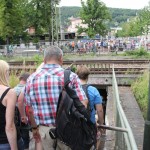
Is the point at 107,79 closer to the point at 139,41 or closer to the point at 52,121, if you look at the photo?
the point at 52,121

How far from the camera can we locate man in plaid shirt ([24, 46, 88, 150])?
12.7 feet

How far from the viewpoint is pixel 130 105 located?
10.9m

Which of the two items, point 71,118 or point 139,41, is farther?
point 139,41

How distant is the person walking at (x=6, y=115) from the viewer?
11.3 feet

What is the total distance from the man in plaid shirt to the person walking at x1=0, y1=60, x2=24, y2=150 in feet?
1.27

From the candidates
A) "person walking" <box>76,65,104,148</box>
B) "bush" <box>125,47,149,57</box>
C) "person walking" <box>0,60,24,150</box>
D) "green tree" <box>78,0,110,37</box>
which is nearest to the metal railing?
"person walking" <box>76,65,104,148</box>

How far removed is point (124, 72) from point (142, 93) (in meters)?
5.29

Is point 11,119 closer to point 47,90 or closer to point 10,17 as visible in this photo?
point 47,90

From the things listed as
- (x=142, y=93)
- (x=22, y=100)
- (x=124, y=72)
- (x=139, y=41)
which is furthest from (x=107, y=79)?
(x=139, y=41)

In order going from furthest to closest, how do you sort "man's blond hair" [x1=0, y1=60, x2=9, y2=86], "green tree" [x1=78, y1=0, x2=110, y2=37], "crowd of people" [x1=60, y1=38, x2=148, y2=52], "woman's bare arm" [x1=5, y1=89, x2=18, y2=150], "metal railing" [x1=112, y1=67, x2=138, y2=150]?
1. "green tree" [x1=78, y1=0, x2=110, y2=37]
2. "crowd of people" [x1=60, y1=38, x2=148, y2=52]
3. "man's blond hair" [x1=0, y1=60, x2=9, y2=86]
4. "woman's bare arm" [x1=5, y1=89, x2=18, y2=150]
5. "metal railing" [x1=112, y1=67, x2=138, y2=150]

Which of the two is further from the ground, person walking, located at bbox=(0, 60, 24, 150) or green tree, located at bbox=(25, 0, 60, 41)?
green tree, located at bbox=(25, 0, 60, 41)

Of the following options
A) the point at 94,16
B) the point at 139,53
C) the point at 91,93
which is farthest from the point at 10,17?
the point at 91,93

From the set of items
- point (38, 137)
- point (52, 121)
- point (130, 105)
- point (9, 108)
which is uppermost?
point (9, 108)

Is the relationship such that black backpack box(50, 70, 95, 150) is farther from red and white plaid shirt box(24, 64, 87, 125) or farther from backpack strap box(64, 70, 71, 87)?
red and white plaid shirt box(24, 64, 87, 125)
